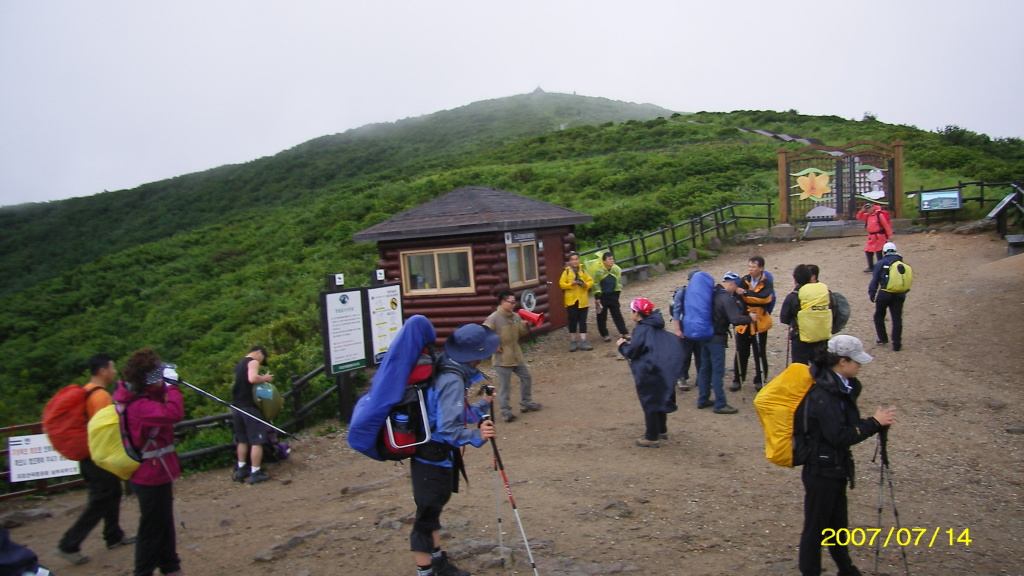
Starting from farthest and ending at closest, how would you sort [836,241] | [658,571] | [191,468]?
[836,241]
[191,468]
[658,571]

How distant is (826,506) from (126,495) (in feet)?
25.2

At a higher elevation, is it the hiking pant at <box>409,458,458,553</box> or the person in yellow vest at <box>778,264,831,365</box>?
the person in yellow vest at <box>778,264,831,365</box>

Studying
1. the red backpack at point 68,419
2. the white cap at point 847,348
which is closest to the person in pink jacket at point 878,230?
the white cap at point 847,348

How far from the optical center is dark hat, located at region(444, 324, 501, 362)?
15.1 ft

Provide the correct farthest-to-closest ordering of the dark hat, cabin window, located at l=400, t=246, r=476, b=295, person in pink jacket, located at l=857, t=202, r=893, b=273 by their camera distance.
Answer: person in pink jacket, located at l=857, t=202, r=893, b=273, cabin window, located at l=400, t=246, r=476, b=295, the dark hat

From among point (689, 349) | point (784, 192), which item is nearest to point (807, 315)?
point (689, 349)

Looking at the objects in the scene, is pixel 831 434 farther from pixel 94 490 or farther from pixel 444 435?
pixel 94 490

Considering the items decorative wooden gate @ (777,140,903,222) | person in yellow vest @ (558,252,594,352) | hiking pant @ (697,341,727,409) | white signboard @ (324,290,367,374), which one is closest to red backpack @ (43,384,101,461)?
white signboard @ (324,290,367,374)

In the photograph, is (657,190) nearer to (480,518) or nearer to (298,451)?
(298,451)

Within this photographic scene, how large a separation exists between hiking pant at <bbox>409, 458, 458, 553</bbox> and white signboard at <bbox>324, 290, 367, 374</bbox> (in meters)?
5.61

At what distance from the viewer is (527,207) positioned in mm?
14445

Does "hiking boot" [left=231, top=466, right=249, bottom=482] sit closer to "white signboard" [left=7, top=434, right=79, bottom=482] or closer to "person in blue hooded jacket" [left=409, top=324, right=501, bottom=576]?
"white signboard" [left=7, top=434, right=79, bottom=482]

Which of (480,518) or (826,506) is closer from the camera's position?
(826,506)

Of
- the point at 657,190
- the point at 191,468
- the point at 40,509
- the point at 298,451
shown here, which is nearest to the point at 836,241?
→ the point at 657,190
